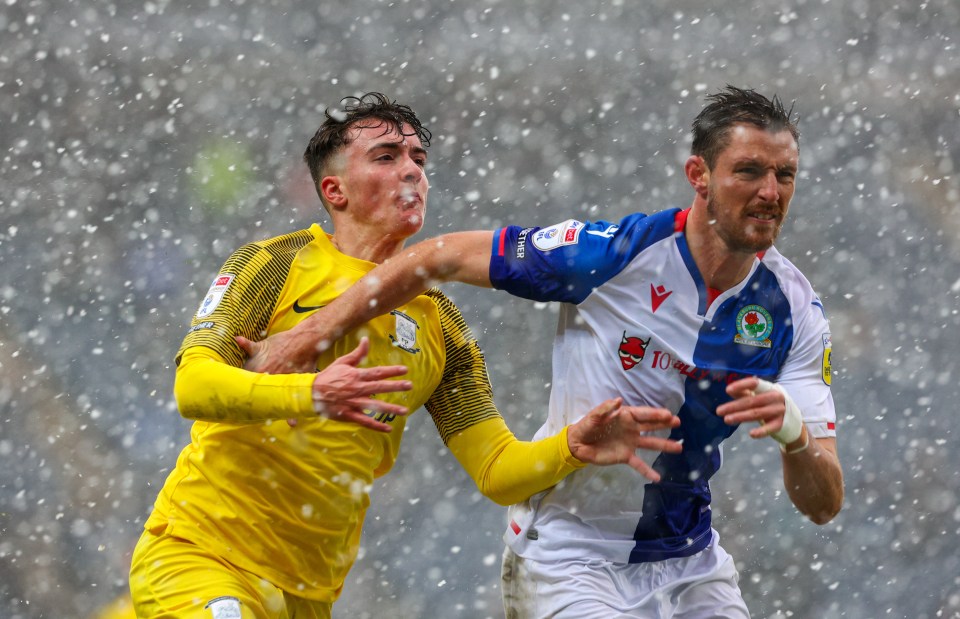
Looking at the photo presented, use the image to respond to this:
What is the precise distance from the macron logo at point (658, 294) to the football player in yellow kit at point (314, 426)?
384 millimetres

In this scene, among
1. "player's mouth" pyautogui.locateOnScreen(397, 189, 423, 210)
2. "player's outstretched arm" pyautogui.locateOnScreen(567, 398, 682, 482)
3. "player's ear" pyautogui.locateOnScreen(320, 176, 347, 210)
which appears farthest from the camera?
"player's ear" pyautogui.locateOnScreen(320, 176, 347, 210)

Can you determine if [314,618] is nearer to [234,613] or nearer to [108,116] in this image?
[234,613]

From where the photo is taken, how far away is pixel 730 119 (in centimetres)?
402

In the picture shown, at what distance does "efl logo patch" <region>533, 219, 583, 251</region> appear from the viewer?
394 centimetres

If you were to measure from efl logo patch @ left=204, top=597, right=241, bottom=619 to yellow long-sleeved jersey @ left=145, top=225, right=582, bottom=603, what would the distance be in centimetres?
20

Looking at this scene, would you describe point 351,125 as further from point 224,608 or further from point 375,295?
point 224,608

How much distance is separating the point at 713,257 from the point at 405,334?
1004 millimetres

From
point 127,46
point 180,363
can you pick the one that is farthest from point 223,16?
point 180,363

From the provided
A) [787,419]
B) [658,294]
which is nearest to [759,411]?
[787,419]

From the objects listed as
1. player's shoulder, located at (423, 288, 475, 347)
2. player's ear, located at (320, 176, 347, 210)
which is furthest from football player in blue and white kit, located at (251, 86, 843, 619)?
player's ear, located at (320, 176, 347, 210)

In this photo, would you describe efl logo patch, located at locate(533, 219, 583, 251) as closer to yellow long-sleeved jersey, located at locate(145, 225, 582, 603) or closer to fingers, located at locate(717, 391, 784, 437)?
yellow long-sleeved jersey, located at locate(145, 225, 582, 603)

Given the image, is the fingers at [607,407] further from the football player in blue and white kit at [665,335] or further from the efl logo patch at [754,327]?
the efl logo patch at [754,327]

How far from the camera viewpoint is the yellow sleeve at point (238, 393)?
361 cm

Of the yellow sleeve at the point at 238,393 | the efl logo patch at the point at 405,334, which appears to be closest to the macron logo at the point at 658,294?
the efl logo patch at the point at 405,334
